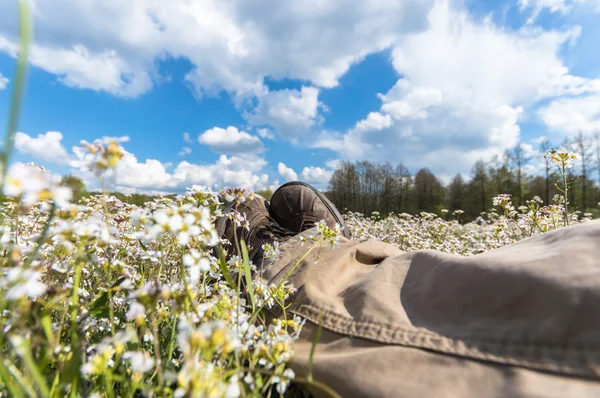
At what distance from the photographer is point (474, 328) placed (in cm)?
106

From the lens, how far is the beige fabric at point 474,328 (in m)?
0.90

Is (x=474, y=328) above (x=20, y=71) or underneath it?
underneath

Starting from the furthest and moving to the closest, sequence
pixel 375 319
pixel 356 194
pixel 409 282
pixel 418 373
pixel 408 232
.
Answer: pixel 356 194 < pixel 408 232 < pixel 409 282 < pixel 375 319 < pixel 418 373

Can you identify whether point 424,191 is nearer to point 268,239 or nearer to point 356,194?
point 356,194

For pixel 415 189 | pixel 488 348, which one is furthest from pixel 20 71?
pixel 415 189

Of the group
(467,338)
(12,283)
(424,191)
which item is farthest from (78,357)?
(424,191)

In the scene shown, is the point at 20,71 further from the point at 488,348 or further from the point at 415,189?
the point at 415,189

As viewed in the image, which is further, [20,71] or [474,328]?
[474,328]

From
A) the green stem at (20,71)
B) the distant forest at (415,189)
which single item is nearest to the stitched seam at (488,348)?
the green stem at (20,71)

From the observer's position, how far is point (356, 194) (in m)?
28.8

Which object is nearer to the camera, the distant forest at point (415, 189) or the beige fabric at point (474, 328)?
the beige fabric at point (474, 328)

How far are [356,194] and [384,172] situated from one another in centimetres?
335

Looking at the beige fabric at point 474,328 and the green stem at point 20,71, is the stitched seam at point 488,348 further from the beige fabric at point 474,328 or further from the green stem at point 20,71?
the green stem at point 20,71

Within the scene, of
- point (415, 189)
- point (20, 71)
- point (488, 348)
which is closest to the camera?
point (20, 71)
